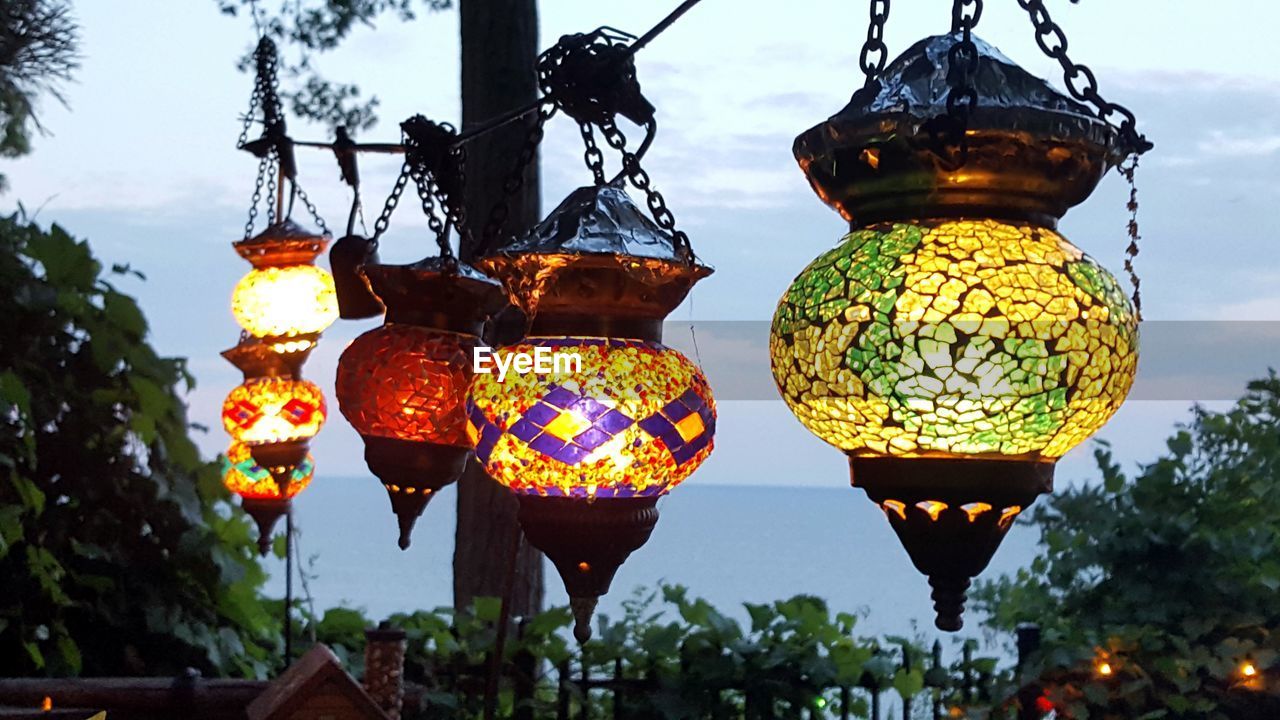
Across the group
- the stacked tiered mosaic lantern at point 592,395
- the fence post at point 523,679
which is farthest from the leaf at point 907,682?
the stacked tiered mosaic lantern at point 592,395

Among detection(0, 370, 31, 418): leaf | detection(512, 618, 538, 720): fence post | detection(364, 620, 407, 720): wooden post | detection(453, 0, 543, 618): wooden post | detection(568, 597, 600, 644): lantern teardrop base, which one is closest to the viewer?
detection(568, 597, 600, 644): lantern teardrop base

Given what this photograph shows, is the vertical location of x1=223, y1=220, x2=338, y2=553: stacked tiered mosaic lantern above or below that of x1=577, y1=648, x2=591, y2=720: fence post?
above

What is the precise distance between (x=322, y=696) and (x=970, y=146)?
60.4 inches

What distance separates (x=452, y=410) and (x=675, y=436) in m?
0.68

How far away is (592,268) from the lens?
1.59 metres

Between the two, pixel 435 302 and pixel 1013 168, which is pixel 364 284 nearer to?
pixel 435 302

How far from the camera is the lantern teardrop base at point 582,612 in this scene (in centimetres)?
174

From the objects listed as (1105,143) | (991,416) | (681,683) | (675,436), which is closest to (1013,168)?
(1105,143)

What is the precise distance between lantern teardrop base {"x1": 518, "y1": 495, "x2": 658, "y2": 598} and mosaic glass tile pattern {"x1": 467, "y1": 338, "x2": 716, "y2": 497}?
2cm

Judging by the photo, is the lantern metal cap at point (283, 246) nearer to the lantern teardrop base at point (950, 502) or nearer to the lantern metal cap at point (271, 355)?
the lantern metal cap at point (271, 355)

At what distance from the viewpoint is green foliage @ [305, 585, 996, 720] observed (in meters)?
3.52

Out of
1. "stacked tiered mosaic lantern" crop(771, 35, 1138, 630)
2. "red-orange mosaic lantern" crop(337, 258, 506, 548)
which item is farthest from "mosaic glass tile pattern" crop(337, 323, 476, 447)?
"stacked tiered mosaic lantern" crop(771, 35, 1138, 630)

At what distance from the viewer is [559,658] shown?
361 cm

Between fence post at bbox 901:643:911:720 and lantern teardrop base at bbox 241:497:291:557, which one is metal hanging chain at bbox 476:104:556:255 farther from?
lantern teardrop base at bbox 241:497:291:557
